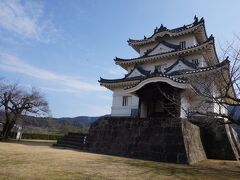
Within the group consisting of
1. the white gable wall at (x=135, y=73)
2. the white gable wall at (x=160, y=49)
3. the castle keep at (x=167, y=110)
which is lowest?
the castle keep at (x=167, y=110)

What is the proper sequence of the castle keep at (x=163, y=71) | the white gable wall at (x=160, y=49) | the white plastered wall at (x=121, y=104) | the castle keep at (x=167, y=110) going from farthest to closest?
the white gable wall at (x=160, y=49) < the white plastered wall at (x=121, y=104) < the castle keep at (x=163, y=71) < the castle keep at (x=167, y=110)

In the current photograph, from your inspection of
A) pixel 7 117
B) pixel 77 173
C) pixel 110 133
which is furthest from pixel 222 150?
pixel 7 117

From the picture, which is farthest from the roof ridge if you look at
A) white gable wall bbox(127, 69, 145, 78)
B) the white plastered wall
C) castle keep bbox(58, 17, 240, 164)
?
the white plastered wall

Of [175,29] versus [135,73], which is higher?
[175,29]

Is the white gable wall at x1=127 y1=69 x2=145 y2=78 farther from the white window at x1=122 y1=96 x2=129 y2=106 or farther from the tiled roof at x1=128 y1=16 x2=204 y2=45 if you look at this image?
the tiled roof at x1=128 y1=16 x2=204 y2=45

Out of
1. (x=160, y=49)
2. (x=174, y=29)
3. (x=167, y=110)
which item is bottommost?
(x=167, y=110)

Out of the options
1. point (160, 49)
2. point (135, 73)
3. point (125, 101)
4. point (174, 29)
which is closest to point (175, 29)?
point (174, 29)

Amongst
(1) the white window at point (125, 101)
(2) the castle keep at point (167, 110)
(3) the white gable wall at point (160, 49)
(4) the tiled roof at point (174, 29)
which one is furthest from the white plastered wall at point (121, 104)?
(4) the tiled roof at point (174, 29)

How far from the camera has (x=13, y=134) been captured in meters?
28.9

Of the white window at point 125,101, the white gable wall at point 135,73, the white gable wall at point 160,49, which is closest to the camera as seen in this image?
the white window at point 125,101

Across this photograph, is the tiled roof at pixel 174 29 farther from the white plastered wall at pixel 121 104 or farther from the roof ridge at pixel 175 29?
the white plastered wall at pixel 121 104

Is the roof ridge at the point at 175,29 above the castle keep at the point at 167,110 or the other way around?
above

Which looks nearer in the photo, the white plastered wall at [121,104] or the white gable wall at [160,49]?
the white plastered wall at [121,104]

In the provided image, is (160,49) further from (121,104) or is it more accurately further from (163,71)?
(121,104)
